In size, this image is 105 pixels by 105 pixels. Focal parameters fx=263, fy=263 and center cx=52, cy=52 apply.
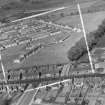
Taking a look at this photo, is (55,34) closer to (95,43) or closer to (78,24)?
(78,24)

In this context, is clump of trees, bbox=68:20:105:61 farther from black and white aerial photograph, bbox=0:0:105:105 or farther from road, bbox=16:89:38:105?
road, bbox=16:89:38:105

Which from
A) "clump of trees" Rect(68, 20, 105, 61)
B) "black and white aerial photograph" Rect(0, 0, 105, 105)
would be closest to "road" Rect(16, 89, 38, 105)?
"black and white aerial photograph" Rect(0, 0, 105, 105)

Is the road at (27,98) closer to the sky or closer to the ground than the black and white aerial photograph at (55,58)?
closer to the ground

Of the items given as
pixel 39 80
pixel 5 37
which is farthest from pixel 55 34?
pixel 39 80

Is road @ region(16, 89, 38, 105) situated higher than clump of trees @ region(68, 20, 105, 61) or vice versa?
clump of trees @ region(68, 20, 105, 61)

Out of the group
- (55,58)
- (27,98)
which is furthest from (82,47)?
(27,98)

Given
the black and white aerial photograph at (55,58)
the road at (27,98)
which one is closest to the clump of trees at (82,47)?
the black and white aerial photograph at (55,58)

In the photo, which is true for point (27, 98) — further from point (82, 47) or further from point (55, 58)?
point (82, 47)

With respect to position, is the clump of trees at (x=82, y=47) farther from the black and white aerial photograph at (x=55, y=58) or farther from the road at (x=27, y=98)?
the road at (x=27, y=98)
